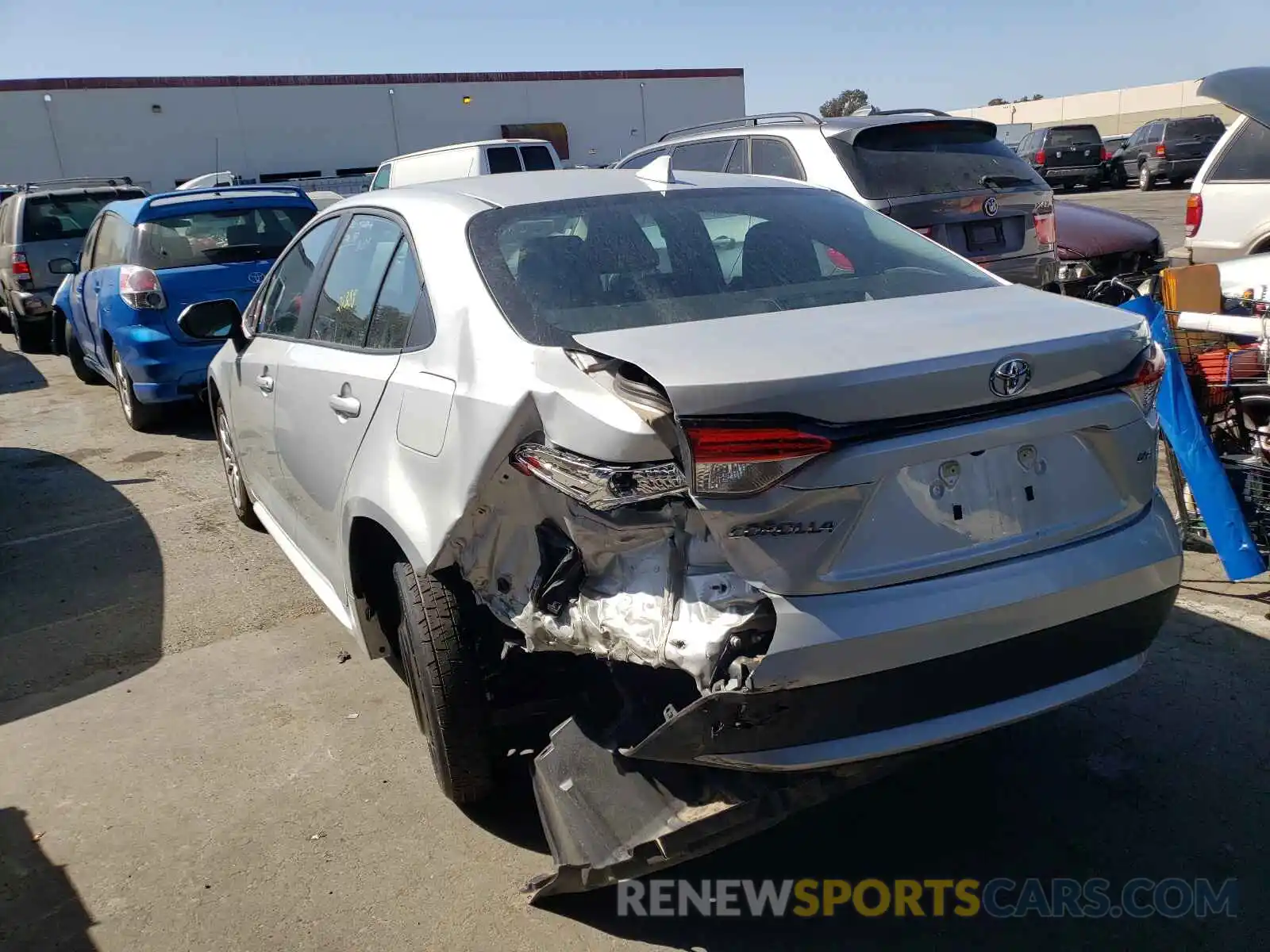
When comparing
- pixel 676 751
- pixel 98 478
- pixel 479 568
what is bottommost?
pixel 98 478

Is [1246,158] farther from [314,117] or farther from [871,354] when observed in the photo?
[314,117]

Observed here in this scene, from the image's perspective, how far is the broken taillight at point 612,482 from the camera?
223 centimetres

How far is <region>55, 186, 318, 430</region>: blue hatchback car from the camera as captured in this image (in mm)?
7680

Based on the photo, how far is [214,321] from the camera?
4.61 metres

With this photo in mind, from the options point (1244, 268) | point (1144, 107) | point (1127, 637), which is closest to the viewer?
point (1127, 637)

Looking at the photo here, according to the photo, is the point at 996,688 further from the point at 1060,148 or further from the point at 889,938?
the point at 1060,148

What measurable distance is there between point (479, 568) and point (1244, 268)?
14.0ft

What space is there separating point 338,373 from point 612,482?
5.11ft

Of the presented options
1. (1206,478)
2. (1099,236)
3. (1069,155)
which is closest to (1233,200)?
(1099,236)

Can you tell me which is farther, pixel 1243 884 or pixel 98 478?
pixel 98 478

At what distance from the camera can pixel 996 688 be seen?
237cm

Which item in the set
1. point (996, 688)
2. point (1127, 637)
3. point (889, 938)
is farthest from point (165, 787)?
point (1127, 637)

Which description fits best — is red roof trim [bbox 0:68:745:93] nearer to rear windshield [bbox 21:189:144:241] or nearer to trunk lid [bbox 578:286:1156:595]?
rear windshield [bbox 21:189:144:241]

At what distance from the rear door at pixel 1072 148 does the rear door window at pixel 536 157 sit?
17100 mm
